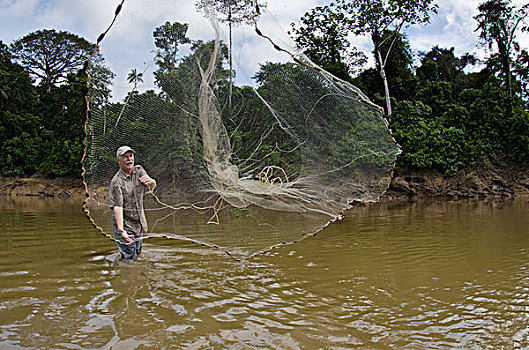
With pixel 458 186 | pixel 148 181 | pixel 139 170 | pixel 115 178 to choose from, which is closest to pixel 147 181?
pixel 148 181

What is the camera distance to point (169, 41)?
175 inches

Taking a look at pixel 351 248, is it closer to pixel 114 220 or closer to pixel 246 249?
pixel 246 249

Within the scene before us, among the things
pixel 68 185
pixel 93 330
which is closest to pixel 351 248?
pixel 93 330

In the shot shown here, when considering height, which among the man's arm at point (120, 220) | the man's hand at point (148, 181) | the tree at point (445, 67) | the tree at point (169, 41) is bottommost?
the man's arm at point (120, 220)

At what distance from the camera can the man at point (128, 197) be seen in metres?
4.45

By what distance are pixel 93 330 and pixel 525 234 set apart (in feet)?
23.9

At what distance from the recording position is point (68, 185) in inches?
947

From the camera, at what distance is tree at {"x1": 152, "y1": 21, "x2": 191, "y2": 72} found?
14.1 feet

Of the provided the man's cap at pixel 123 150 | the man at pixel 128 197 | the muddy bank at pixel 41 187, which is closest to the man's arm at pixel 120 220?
the man at pixel 128 197

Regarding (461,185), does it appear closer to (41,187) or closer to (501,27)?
(501,27)

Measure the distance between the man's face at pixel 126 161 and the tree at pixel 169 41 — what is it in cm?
101

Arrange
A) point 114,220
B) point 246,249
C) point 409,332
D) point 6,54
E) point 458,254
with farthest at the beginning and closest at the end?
point 6,54
point 458,254
point 114,220
point 246,249
point 409,332

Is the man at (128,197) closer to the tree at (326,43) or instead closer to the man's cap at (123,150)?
the man's cap at (123,150)

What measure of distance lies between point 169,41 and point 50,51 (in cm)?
3120
